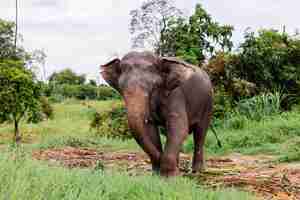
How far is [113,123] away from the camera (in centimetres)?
1450

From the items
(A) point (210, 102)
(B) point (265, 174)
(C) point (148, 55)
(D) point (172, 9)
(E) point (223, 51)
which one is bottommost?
(B) point (265, 174)

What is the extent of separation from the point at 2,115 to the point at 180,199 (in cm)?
1025

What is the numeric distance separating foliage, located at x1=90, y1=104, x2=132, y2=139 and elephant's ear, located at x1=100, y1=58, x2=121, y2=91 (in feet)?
24.3

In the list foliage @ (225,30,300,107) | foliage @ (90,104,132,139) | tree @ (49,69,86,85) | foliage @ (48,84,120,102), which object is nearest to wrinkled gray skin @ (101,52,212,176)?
foliage @ (90,104,132,139)

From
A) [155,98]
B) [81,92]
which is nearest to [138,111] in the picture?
[155,98]

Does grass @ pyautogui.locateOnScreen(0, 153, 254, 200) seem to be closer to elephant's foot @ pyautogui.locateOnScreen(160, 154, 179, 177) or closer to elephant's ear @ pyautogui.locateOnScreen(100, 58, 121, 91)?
elephant's foot @ pyautogui.locateOnScreen(160, 154, 179, 177)

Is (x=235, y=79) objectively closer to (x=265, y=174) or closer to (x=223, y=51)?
(x=223, y=51)

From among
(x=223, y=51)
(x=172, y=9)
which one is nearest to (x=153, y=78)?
(x=223, y=51)

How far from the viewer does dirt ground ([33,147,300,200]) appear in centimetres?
591

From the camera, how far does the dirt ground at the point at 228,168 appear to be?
5914 millimetres

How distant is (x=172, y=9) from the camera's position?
18.6m

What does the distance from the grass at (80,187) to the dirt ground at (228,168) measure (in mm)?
901

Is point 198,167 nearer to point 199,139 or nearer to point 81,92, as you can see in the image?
point 199,139

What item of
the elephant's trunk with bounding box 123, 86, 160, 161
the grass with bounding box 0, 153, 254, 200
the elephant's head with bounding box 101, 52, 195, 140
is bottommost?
the grass with bounding box 0, 153, 254, 200
